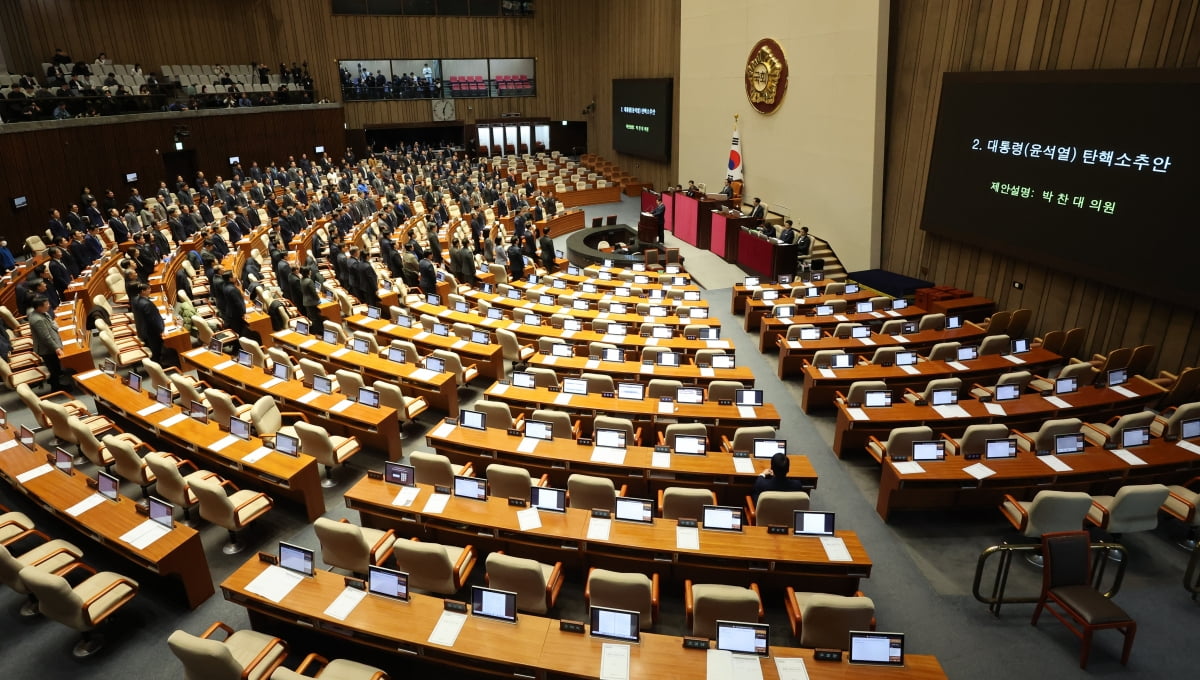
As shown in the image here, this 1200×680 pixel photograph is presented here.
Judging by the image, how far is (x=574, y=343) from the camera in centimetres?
1055

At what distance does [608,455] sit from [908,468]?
9.93 ft

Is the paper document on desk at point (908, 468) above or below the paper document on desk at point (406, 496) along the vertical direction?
below

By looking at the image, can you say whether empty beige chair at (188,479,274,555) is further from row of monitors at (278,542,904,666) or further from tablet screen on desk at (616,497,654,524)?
tablet screen on desk at (616,497,654,524)

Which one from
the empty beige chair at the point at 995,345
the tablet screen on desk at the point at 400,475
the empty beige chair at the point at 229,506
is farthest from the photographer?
the empty beige chair at the point at 995,345

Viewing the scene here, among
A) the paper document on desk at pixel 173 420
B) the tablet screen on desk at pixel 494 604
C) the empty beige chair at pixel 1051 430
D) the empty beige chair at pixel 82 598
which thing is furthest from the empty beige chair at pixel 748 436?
the paper document on desk at pixel 173 420

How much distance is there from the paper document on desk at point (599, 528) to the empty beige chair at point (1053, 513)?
3811 millimetres

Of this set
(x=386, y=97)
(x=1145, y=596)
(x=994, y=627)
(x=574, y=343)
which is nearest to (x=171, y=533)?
(x=574, y=343)

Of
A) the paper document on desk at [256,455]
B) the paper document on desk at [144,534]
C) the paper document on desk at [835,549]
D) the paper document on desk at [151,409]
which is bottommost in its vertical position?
the paper document on desk at [835,549]

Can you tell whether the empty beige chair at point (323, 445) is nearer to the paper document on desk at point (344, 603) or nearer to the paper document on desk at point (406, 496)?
the paper document on desk at point (406, 496)

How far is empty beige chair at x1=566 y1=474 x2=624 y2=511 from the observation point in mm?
5945

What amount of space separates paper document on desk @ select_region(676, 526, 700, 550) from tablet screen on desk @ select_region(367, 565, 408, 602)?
7.05ft

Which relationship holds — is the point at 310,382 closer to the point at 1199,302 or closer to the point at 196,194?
the point at 1199,302

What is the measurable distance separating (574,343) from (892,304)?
6214 millimetres

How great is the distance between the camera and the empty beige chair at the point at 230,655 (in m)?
4.04
